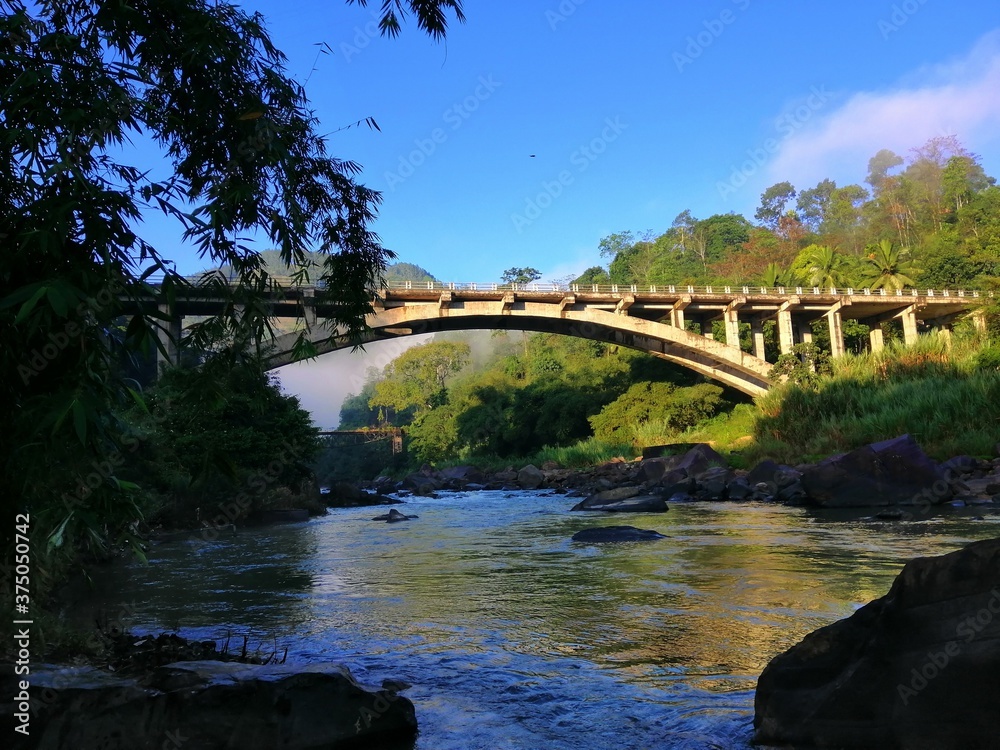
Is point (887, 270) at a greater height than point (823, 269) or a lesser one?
lesser

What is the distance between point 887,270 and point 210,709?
5437 centimetres

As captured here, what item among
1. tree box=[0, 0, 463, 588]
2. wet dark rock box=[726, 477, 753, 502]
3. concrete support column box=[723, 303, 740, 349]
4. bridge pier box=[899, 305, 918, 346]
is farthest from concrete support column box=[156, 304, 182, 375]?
bridge pier box=[899, 305, 918, 346]

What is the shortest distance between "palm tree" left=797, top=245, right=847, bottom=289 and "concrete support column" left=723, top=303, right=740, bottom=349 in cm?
1262

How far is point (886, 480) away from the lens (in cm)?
1257

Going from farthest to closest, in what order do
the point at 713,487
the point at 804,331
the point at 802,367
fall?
the point at 804,331
the point at 802,367
the point at 713,487

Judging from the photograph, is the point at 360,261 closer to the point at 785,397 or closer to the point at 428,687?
the point at 428,687

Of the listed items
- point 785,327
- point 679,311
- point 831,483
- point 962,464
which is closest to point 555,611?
point 831,483

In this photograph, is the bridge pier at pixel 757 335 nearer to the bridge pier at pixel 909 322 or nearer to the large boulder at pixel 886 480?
the bridge pier at pixel 909 322

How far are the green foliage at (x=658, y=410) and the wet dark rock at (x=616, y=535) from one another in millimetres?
27423

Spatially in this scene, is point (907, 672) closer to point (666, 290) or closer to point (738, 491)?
point (738, 491)

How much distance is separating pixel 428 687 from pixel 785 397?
78.6 feet

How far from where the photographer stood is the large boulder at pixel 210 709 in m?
2.71

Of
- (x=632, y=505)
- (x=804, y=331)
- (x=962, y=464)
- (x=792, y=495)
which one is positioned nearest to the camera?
(x=792, y=495)

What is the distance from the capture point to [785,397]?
25.6 m
